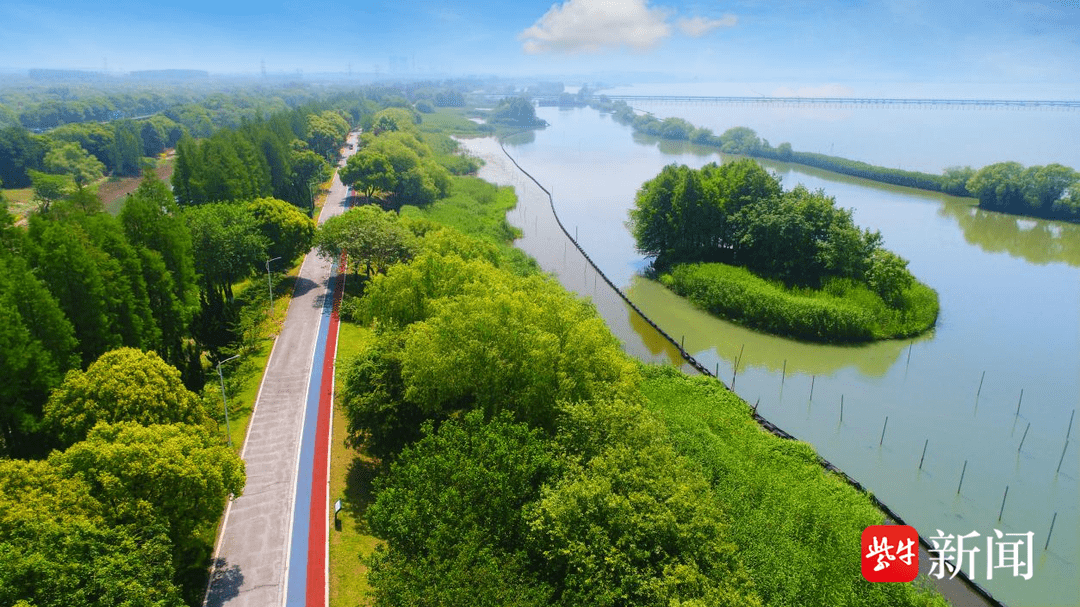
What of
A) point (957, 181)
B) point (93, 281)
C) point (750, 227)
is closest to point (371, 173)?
point (750, 227)

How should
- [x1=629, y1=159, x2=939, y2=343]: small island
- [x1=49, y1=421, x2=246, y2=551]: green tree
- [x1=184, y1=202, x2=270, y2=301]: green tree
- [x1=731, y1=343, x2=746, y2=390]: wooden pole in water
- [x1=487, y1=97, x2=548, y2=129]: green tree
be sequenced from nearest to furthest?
[x1=49, y1=421, x2=246, y2=551]: green tree < [x1=731, y1=343, x2=746, y2=390]: wooden pole in water < [x1=184, y1=202, x2=270, y2=301]: green tree < [x1=629, y1=159, x2=939, y2=343]: small island < [x1=487, y1=97, x2=548, y2=129]: green tree

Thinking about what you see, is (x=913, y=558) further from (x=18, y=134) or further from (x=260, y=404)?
(x=18, y=134)

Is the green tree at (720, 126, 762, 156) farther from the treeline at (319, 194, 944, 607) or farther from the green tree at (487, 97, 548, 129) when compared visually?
the treeline at (319, 194, 944, 607)

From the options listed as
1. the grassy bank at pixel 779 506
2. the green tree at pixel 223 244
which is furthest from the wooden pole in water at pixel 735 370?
the green tree at pixel 223 244

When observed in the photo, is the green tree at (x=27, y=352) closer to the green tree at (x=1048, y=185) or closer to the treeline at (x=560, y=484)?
the treeline at (x=560, y=484)

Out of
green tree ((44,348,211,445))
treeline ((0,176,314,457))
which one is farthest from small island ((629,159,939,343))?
green tree ((44,348,211,445))

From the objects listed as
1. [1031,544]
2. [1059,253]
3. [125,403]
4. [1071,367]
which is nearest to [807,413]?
[1031,544]
